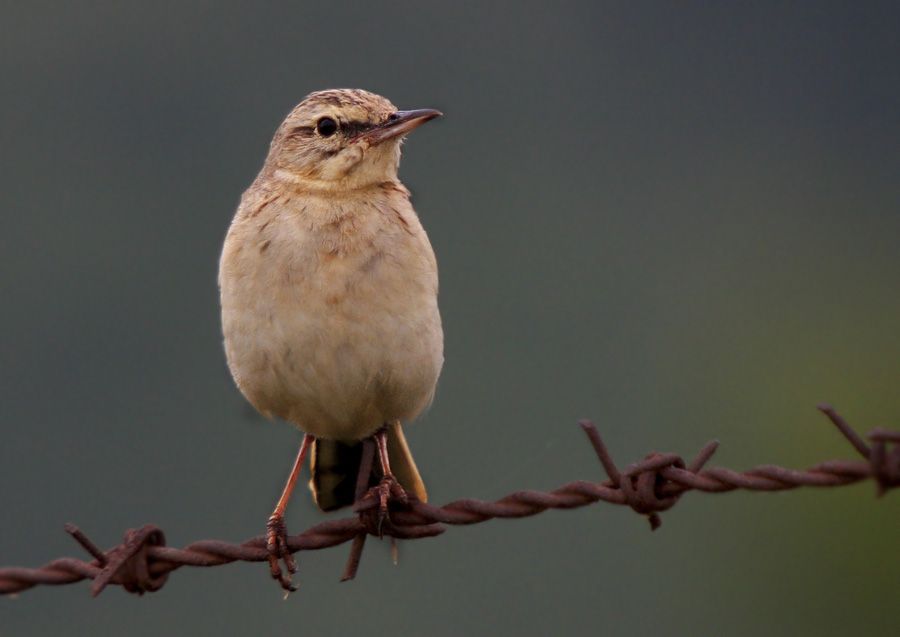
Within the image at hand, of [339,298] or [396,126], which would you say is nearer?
[339,298]

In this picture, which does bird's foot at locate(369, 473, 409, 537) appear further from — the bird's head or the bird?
the bird's head

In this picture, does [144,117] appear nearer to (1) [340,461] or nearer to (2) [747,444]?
(2) [747,444]

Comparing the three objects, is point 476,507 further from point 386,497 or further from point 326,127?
point 326,127

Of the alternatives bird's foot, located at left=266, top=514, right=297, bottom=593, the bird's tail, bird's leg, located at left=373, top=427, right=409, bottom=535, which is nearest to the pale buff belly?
bird's leg, located at left=373, top=427, right=409, bottom=535

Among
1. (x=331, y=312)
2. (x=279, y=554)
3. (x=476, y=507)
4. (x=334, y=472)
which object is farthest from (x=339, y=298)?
(x=476, y=507)

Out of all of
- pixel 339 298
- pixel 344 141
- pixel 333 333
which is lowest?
pixel 333 333

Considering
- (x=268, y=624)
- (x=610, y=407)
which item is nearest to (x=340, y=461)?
(x=268, y=624)

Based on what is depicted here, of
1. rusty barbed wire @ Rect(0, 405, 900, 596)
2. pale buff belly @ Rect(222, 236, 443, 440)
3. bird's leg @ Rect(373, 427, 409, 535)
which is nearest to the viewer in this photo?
rusty barbed wire @ Rect(0, 405, 900, 596)
